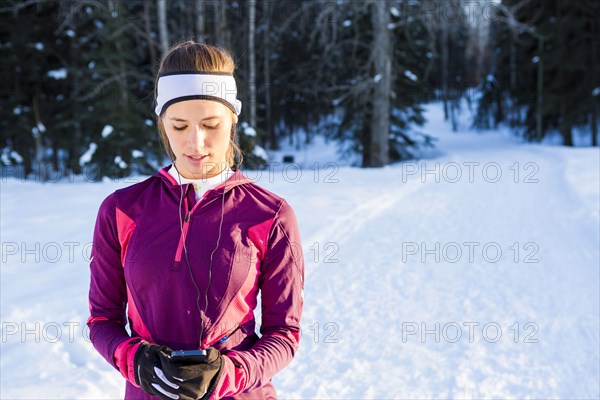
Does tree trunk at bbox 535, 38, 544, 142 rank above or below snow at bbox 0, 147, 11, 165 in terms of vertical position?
above

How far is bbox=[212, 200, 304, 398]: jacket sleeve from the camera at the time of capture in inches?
57.6

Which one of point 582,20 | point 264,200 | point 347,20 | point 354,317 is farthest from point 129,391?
point 582,20

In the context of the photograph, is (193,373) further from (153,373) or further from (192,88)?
(192,88)

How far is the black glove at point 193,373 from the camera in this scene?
1272 millimetres

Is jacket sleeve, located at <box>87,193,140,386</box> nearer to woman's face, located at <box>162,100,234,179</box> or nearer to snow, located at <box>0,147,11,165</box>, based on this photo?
woman's face, located at <box>162,100,234,179</box>

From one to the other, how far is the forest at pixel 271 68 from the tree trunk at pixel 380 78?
0.13 feet

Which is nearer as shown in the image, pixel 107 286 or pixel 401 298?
pixel 107 286

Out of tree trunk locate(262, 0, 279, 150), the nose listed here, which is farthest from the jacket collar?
tree trunk locate(262, 0, 279, 150)

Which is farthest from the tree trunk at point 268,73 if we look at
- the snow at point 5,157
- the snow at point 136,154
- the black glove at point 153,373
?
the black glove at point 153,373

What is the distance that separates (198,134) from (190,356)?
2.07 ft

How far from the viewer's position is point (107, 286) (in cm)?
157

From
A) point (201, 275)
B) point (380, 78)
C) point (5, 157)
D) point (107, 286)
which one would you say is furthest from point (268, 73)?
point (201, 275)

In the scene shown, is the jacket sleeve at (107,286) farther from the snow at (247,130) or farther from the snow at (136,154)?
the snow at (136,154)

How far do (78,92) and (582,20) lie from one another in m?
21.8
